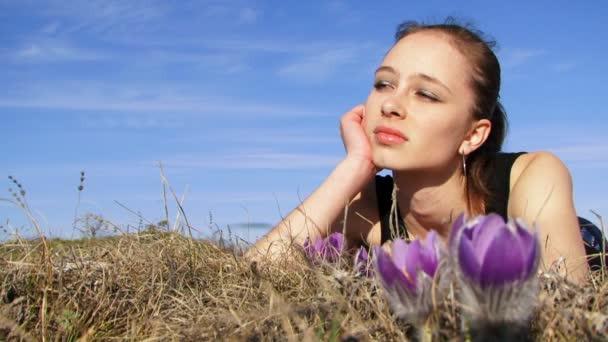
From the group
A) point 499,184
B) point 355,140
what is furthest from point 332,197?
point 499,184

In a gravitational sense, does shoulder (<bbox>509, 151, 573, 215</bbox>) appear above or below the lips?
below

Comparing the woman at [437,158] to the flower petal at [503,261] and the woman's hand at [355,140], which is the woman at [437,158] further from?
the flower petal at [503,261]

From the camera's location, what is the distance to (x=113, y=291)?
2.92 m

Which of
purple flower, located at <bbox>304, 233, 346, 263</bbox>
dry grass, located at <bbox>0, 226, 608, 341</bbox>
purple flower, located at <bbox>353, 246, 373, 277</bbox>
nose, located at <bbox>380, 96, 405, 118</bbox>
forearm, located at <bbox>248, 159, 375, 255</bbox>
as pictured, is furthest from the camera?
forearm, located at <bbox>248, 159, 375, 255</bbox>

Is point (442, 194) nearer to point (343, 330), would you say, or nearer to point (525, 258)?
point (343, 330)

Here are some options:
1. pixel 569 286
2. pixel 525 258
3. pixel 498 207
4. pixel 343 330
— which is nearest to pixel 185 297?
pixel 343 330

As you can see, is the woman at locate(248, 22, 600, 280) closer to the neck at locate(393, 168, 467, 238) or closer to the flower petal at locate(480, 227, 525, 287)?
the neck at locate(393, 168, 467, 238)

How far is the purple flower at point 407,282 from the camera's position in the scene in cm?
160

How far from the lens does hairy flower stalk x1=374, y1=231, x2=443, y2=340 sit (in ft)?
5.26

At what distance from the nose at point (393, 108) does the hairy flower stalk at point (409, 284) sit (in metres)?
2.12

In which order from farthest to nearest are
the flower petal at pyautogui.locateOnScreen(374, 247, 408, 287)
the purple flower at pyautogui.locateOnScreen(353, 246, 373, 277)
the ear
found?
1. the ear
2. the purple flower at pyautogui.locateOnScreen(353, 246, 373, 277)
3. the flower petal at pyautogui.locateOnScreen(374, 247, 408, 287)

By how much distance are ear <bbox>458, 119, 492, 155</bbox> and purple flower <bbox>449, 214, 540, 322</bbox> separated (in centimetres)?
276

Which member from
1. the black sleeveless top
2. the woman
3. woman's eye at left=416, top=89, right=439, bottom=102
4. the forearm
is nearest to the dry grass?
the woman

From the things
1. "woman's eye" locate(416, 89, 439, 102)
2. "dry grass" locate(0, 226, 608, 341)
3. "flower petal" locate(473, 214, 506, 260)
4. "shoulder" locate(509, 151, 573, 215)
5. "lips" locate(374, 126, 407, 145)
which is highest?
"woman's eye" locate(416, 89, 439, 102)
